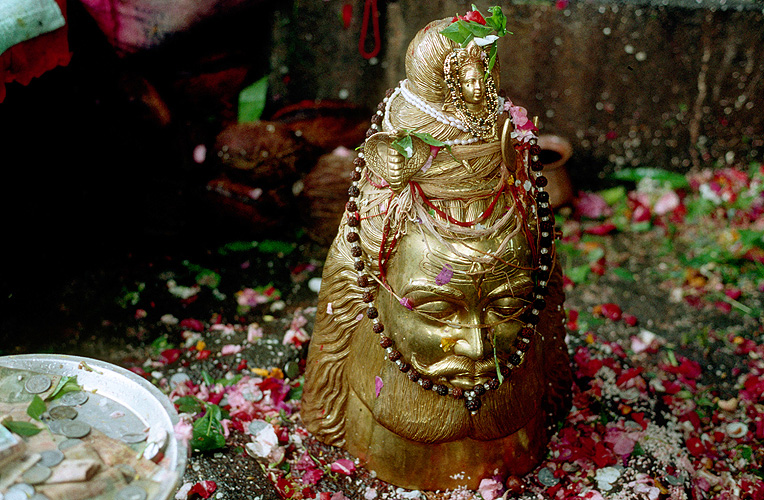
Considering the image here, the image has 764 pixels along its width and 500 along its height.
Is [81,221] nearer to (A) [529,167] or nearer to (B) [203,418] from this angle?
(B) [203,418]

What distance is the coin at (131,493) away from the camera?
171cm

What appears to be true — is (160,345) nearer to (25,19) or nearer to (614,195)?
(25,19)

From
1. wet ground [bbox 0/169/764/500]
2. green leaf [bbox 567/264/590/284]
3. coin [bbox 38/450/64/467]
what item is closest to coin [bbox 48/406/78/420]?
coin [bbox 38/450/64/467]

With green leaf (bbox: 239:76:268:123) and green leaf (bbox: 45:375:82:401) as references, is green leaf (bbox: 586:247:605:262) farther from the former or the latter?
green leaf (bbox: 45:375:82:401)

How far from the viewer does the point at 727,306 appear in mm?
4168

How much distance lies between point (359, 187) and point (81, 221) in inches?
83.0

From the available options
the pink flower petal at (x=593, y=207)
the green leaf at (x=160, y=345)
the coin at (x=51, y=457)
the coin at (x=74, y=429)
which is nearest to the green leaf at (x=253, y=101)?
the green leaf at (x=160, y=345)

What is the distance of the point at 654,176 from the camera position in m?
5.14

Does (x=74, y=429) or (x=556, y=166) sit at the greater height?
(x=74, y=429)

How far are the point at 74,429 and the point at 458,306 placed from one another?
1.17 meters

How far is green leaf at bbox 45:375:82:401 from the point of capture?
1991 millimetres

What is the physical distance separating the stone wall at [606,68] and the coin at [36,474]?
11.6 feet

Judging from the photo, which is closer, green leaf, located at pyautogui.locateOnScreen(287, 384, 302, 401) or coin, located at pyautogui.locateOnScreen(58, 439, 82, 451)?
coin, located at pyautogui.locateOnScreen(58, 439, 82, 451)

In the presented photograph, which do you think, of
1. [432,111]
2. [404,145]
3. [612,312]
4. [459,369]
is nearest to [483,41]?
[432,111]
